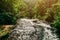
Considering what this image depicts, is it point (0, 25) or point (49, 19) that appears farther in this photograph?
point (49, 19)

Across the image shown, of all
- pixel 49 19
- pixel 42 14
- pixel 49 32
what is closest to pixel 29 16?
pixel 42 14

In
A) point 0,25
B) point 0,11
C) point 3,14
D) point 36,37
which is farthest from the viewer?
point 0,11

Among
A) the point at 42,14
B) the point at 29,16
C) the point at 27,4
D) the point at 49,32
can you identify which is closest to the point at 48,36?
the point at 49,32

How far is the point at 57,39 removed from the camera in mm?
13766

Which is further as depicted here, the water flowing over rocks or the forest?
the forest

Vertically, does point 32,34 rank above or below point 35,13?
above

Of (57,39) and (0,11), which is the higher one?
(0,11)

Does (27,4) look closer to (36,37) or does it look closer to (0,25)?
(0,25)

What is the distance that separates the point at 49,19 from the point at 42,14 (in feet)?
9.75

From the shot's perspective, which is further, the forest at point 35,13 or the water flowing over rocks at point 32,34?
the forest at point 35,13

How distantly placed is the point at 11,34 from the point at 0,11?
651 cm

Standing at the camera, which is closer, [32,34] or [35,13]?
[32,34]

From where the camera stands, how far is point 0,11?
19844 millimetres

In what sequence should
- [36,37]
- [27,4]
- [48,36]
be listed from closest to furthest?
[36,37] < [48,36] < [27,4]
